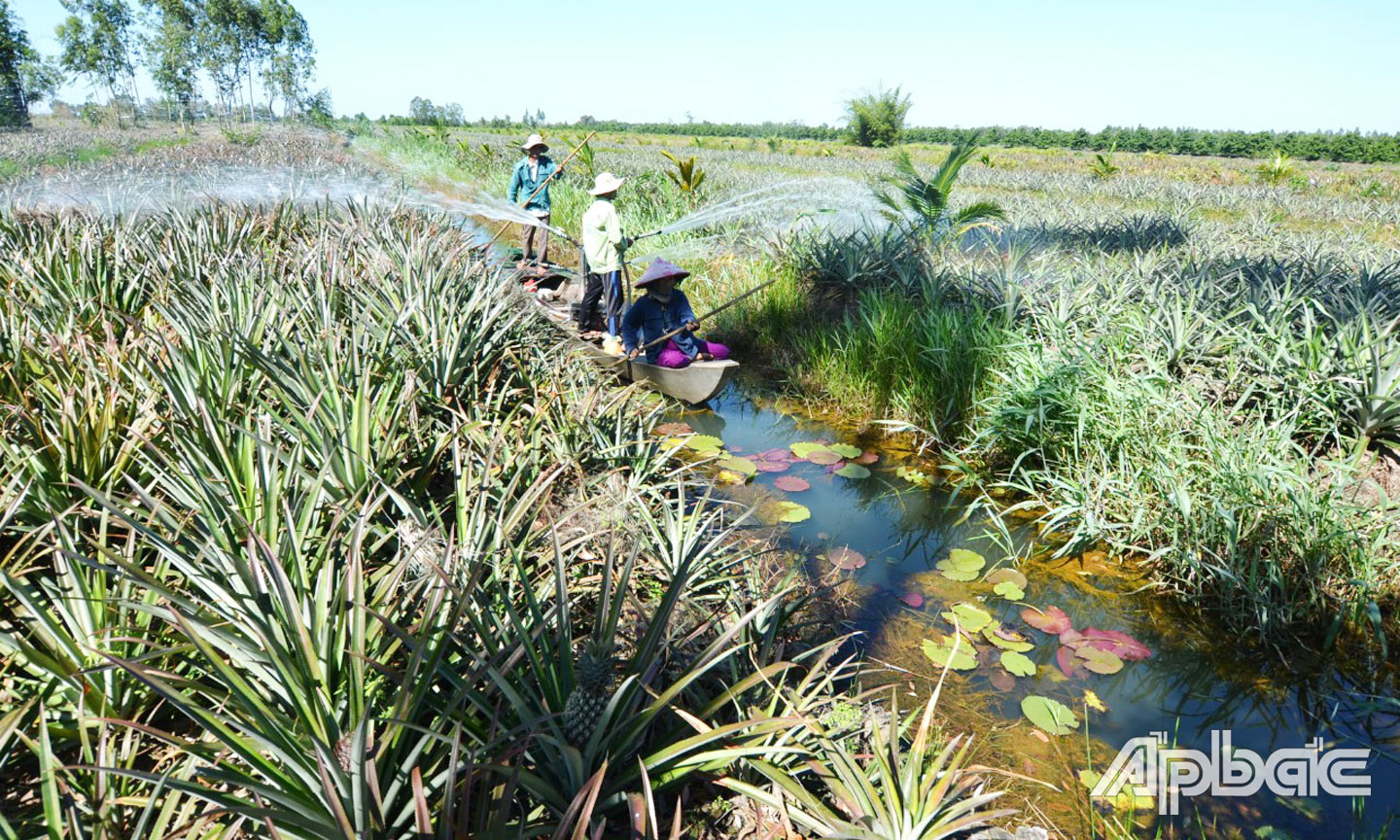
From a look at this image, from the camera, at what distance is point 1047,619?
145 inches

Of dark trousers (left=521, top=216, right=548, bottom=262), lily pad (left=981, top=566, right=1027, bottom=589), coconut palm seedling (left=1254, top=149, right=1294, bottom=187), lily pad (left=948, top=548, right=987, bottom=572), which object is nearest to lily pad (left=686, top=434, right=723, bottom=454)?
lily pad (left=948, top=548, right=987, bottom=572)

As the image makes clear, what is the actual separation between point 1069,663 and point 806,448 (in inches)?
107

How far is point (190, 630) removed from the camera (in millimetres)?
1431

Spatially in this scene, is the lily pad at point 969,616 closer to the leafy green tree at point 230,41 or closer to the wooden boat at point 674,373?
the wooden boat at point 674,373

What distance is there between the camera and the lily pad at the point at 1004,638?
3.45 meters

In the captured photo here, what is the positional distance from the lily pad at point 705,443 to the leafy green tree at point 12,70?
28144mm

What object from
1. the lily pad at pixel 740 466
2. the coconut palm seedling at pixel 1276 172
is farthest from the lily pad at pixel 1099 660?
the coconut palm seedling at pixel 1276 172

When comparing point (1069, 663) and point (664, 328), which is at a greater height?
point (664, 328)

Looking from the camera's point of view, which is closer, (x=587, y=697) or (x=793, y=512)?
(x=587, y=697)

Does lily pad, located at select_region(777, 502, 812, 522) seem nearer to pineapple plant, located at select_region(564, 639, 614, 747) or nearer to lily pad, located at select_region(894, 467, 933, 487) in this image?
lily pad, located at select_region(894, 467, 933, 487)

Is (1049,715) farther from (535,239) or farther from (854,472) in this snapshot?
(535,239)

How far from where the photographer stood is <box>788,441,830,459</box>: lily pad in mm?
5703

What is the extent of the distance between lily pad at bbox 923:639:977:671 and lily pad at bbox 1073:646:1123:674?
20.8 inches

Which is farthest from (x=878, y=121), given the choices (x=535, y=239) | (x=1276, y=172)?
(x=535, y=239)
